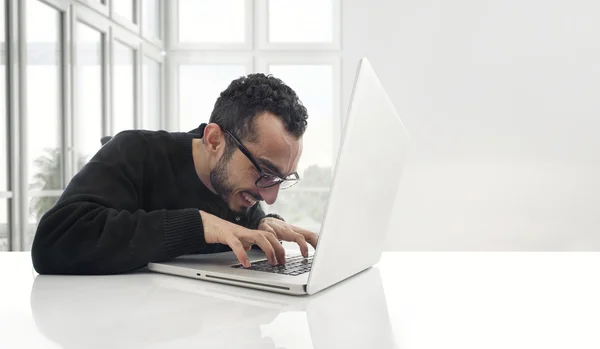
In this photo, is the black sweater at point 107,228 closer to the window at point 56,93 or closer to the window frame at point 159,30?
the window at point 56,93

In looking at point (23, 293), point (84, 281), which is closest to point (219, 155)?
A: point (84, 281)

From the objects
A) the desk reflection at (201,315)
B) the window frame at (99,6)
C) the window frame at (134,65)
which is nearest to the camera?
the desk reflection at (201,315)

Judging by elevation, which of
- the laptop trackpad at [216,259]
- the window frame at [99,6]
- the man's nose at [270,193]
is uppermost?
the window frame at [99,6]

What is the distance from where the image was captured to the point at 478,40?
4.81 meters

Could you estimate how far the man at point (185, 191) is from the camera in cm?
93

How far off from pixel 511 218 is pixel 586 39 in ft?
5.68

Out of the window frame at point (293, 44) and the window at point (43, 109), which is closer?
the window at point (43, 109)

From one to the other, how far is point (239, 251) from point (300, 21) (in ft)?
14.3

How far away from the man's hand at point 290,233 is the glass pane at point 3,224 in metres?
1.74

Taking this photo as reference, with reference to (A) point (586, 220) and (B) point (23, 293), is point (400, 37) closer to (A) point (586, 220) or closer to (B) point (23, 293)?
(A) point (586, 220)

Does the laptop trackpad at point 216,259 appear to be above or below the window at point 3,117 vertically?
below

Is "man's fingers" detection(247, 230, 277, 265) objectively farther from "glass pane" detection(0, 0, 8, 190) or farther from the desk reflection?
"glass pane" detection(0, 0, 8, 190)

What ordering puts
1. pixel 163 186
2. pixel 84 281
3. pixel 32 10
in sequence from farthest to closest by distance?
pixel 32 10
pixel 163 186
pixel 84 281

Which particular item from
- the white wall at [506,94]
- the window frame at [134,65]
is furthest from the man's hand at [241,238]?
the white wall at [506,94]
